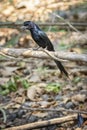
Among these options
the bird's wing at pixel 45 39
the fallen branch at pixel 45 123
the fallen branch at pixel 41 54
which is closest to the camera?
the fallen branch at pixel 41 54

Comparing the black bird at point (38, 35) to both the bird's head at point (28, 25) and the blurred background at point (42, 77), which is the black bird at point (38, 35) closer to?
the bird's head at point (28, 25)

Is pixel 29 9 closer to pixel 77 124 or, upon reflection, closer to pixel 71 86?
pixel 71 86

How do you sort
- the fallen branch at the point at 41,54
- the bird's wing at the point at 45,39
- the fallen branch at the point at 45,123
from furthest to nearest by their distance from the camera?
the fallen branch at the point at 45,123, the bird's wing at the point at 45,39, the fallen branch at the point at 41,54

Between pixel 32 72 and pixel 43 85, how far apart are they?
65 cm

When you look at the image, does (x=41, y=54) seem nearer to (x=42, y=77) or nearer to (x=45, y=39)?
(x=45, y=39)


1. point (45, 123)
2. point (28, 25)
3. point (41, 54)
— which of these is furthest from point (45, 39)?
point (45, 123)

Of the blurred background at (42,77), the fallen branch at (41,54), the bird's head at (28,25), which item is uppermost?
the bird's head at (28,25)

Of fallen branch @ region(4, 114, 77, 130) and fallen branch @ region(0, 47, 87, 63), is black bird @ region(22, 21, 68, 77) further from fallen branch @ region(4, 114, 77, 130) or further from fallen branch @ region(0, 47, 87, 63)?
fallen branch @ region(4, 114, 77, 130)

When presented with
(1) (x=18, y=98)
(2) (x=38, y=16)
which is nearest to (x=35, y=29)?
(1) (x=18, y=98)

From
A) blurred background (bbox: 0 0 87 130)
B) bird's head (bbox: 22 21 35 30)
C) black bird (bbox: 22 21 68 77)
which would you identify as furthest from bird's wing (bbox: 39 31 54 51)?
blurred background (bbox: 0 0 87 130)

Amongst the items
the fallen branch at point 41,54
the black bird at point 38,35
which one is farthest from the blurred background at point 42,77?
the black bird at point 38,35

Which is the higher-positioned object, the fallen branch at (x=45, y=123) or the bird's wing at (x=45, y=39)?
the bird's wing at (x=45, y=39)

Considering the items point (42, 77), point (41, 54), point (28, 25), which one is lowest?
point (42, 77)

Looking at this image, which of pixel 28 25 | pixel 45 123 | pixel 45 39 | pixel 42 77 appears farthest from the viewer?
pixel 42 77
